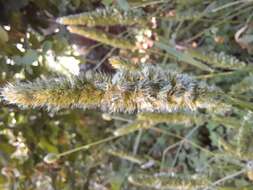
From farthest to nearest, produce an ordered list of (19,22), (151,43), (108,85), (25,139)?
(151,43), (25,139), (19,22), (108,85)

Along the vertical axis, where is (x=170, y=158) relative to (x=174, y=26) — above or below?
below

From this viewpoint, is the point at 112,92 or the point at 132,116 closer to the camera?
the point at 112,92

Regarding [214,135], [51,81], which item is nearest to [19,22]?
[51,81]

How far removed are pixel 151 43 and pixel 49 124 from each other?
31cm

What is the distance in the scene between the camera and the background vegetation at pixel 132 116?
2.75 feet

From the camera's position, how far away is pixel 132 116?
4.61 ft

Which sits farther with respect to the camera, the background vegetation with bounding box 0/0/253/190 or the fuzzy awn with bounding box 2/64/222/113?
the background vegetation with bounding box 0/0/253/190

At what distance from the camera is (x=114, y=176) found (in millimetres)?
1441

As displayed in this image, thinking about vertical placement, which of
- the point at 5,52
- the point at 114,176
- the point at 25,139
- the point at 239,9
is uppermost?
the point at 239,9

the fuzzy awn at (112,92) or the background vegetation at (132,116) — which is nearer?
the fuzzy awn at (112,92)

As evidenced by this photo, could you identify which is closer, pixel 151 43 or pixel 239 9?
pixel 239 9

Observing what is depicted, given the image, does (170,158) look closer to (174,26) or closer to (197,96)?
(174,26)

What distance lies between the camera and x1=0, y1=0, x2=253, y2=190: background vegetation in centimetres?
84

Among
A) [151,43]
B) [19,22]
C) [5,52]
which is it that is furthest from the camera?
[151,43]
